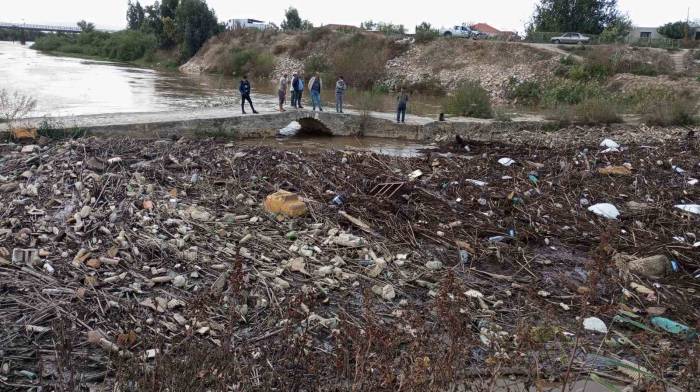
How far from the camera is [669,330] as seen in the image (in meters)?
4.50

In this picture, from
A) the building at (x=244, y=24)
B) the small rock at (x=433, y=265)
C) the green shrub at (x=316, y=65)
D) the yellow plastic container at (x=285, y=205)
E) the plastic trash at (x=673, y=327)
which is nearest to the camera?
the plastic trash at (x=673, y=327)

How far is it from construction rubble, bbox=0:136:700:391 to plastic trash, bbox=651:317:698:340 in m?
0.02

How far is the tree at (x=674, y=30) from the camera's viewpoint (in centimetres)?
3963

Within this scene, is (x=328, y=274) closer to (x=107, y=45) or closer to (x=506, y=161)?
(x=506, y=161)

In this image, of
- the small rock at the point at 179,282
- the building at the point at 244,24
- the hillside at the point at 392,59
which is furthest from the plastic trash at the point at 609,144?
the building at the point at 244,24

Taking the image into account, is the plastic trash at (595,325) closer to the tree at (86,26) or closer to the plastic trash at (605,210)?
the plastic trash at (605,210)

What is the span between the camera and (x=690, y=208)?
722 cm

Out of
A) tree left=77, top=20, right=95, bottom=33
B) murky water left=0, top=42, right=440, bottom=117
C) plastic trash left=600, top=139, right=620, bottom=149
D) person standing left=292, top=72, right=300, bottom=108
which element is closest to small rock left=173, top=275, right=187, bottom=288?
person standing left=292, top=72, right=300, bottom=108

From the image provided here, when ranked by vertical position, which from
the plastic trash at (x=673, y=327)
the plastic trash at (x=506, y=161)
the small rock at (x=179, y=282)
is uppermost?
the plastic trash at (x=506, y=161)

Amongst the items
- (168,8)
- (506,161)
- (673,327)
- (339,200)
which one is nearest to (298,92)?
(506,161)

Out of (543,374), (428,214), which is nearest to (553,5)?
(428,214)

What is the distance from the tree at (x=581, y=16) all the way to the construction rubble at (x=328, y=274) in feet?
109

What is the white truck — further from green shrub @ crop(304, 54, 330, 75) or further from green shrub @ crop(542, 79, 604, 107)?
green shrub @ crop(542, 79, 604, 107)

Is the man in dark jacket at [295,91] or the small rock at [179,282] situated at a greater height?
the man in dark jacket at [295,91]
